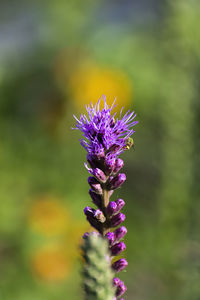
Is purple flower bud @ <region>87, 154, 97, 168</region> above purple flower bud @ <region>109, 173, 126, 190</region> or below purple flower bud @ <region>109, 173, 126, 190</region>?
above

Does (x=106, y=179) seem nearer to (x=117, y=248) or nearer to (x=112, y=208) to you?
(x=112, y=208)

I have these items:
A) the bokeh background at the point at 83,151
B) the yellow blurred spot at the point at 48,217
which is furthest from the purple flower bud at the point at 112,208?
the yellow blurred spot at the point at 48,217

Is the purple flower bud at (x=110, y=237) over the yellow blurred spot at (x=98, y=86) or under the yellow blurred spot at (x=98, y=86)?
under

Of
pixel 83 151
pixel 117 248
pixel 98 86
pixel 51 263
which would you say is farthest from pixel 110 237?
pixel 98 86

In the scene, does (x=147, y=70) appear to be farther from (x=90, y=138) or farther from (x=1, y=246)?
(x=90, y=138)

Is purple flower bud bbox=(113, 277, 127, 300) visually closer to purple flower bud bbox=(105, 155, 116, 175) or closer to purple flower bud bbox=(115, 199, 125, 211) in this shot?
purple flower bud bbox=(115, 199, 125, 211)

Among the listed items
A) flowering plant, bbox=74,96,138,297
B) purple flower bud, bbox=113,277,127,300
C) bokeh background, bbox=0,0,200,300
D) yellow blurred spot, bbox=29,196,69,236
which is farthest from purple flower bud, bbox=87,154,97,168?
yellow blurred spot, bbox=29,196,69,236

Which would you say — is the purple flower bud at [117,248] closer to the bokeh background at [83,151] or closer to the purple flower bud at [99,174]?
the purple flower bud at [99,174]
